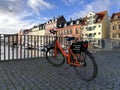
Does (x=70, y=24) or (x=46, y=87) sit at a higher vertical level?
(x=70, y=24)

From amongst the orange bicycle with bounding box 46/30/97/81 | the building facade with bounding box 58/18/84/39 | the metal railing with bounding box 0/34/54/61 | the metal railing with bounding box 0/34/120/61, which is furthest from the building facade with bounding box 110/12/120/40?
A: the orange bicycle with bounding box 46/30/97/81

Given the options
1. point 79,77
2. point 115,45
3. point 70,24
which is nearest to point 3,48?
point 79,77

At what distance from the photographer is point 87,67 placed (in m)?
5.06

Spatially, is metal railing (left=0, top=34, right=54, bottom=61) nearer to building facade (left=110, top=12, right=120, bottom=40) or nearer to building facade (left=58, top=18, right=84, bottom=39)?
building facade (left=110, top=12, right=120, bottom=40)

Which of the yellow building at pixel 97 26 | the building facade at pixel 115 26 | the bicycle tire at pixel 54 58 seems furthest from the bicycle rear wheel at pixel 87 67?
the yellow building at pixel 97 26

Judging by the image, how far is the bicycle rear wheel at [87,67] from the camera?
4699mm

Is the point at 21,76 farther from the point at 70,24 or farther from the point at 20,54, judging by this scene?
the point at 70,24

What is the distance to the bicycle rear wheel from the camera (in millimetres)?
4699

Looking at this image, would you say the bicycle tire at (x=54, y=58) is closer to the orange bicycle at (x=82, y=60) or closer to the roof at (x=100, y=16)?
the orange bicycle at (x=82, y=60)

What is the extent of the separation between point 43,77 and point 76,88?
1.28m

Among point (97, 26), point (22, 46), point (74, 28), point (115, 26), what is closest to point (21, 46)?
point (22, 46)

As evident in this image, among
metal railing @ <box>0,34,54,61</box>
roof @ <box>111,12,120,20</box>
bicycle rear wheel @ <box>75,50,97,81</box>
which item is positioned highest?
roof @ <box>111,12,120,20</box>

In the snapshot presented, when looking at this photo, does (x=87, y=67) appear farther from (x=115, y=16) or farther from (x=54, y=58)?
(x=115, y=16)

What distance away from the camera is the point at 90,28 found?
55.9 m
